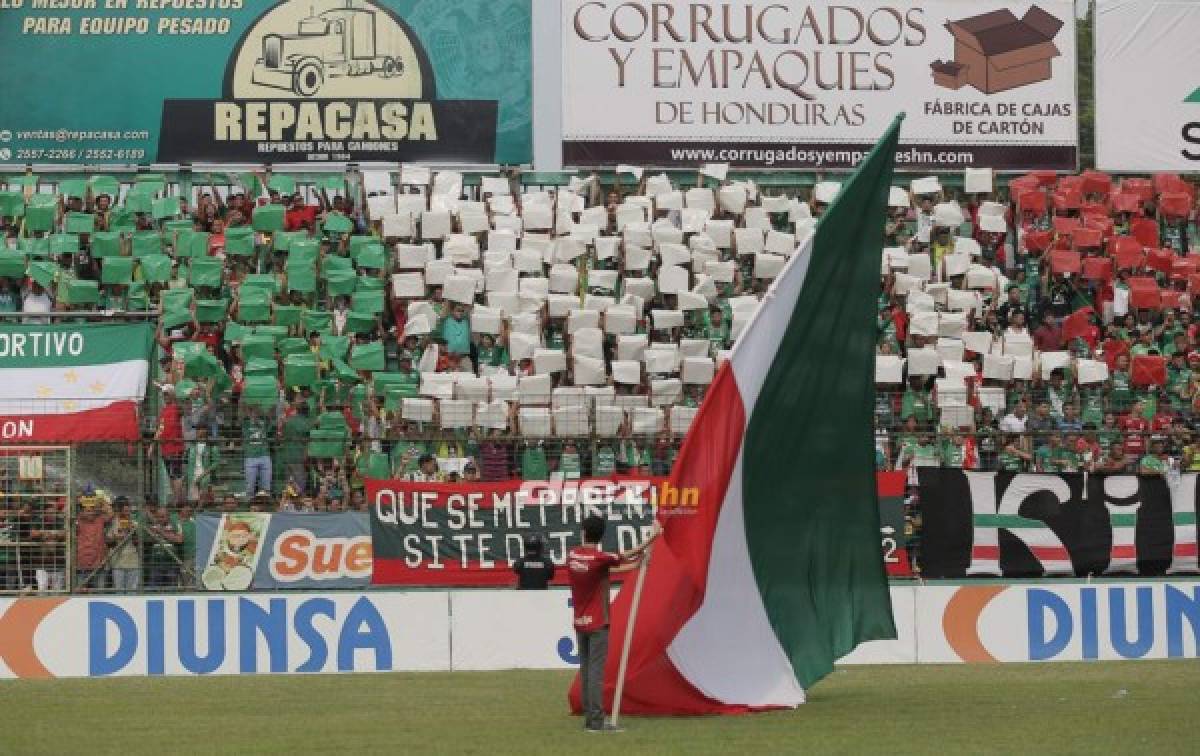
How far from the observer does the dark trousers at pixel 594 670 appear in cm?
1717

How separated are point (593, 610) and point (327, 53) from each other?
24.3m

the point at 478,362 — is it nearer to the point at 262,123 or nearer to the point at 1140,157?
the point at 262,123

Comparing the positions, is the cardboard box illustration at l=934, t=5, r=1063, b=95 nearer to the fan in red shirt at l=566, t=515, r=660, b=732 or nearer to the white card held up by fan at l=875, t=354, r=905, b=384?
the white card held up by fan at l=875, t=354, r=905, b=384

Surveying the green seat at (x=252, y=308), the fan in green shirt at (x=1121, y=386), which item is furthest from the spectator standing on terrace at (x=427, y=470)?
the fan in green shirt at (x=1121, y=386)

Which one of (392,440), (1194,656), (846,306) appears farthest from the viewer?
(392,440)

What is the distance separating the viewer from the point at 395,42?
3981 cm

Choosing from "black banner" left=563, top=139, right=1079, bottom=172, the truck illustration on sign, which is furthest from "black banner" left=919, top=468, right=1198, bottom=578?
the truck illustration on sign

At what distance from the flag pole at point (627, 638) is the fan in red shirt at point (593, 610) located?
7.2 inches

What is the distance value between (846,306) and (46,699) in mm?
8396

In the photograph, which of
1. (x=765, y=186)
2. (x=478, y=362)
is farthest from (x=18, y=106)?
(x=765, y=186)

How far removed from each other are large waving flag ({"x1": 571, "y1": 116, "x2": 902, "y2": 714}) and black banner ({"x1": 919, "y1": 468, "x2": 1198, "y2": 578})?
950 cm

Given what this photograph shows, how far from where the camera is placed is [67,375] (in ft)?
106

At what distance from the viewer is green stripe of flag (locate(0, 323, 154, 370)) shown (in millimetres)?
32094

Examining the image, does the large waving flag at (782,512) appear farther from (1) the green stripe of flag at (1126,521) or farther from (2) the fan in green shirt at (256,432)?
(2) the fan in green shirt at (256,432)
